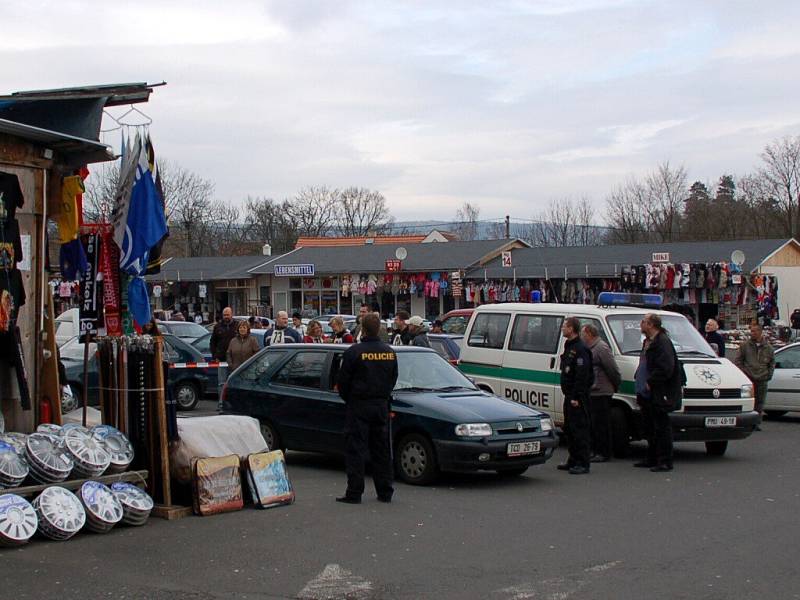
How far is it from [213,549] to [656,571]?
11.0ft

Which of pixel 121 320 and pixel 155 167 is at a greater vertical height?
pixel 155 167

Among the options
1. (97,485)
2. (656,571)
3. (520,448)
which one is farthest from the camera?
(520,448)

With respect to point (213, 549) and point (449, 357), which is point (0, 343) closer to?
point (213, 549)

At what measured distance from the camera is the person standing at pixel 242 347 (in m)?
16.8

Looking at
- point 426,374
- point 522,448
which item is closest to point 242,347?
point 426,374

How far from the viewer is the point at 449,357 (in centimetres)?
1897

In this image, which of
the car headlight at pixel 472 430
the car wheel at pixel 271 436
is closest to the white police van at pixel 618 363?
the car headlight at pixel 472 430

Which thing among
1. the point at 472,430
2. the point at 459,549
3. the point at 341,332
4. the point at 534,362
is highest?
the point at 341,332

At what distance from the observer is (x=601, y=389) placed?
1283cm

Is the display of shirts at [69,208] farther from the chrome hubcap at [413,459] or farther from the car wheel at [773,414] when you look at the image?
the car wheel at [773,414]

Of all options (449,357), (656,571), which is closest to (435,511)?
(656,571)

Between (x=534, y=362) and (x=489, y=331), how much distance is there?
1.08 m

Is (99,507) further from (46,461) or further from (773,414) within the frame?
(773,414)

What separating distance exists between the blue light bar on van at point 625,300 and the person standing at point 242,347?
19.0ft
